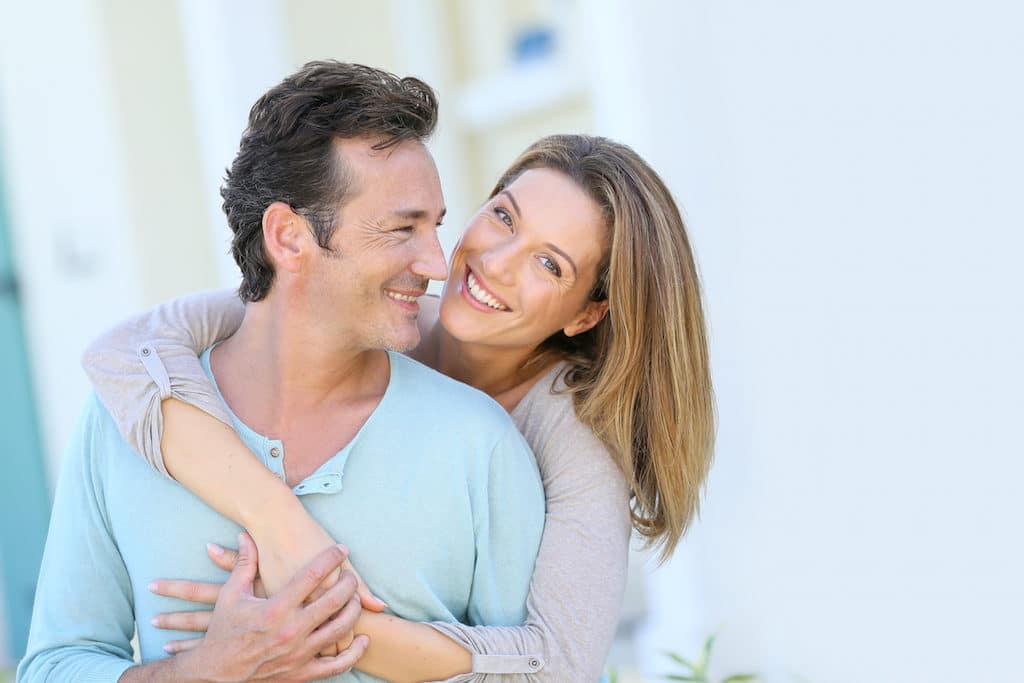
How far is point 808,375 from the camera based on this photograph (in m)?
2.66

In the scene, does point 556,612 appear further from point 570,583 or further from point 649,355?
point 649,355

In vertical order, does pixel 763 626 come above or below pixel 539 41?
below

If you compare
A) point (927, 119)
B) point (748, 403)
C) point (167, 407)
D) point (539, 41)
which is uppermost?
point (539, 41)

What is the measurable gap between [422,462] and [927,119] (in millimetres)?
1247

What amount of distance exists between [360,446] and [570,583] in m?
0.41

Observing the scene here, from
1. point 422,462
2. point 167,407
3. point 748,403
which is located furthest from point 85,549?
point 748,403

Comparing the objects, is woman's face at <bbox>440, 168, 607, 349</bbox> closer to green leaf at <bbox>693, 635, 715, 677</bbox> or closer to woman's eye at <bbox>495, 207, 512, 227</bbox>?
woman's eye at <bbox>495, 207, 512, 227</bbox>

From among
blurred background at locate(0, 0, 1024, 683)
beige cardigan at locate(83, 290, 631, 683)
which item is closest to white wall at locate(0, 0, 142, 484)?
blurred background at locate(0, 0, 1024, 683)

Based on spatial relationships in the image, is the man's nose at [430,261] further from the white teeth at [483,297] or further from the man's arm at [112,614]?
the man's arm at [112,614]

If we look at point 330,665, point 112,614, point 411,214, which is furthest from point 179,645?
point 411,214

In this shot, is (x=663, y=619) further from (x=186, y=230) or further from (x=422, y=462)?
(x=186, y=230)

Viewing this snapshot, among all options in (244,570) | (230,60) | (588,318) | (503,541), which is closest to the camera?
(244,570)

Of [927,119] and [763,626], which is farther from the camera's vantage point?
[763,626]

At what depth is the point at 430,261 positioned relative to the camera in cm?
202
